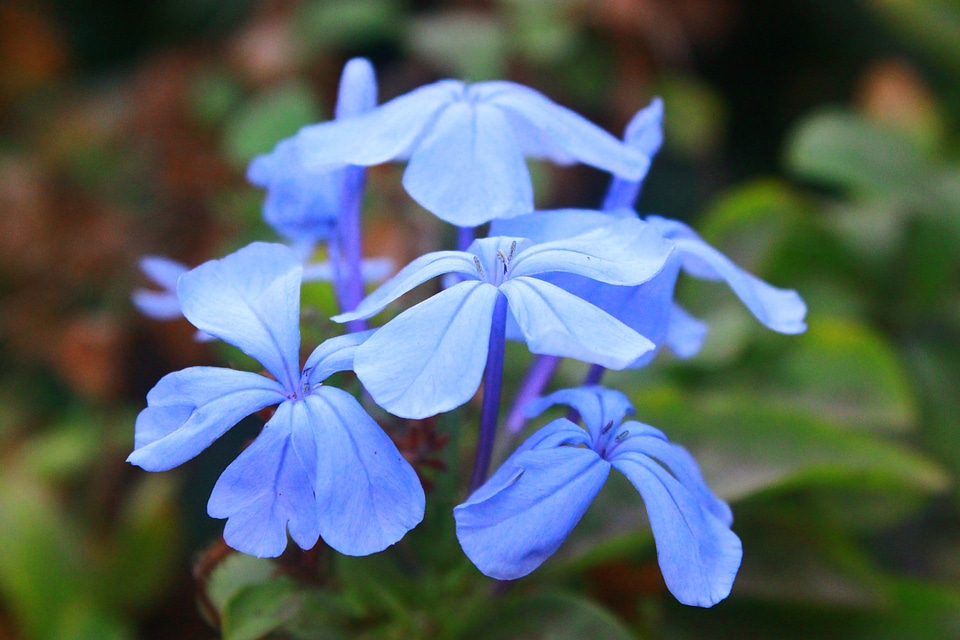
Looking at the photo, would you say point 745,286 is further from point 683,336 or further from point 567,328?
point 567,328

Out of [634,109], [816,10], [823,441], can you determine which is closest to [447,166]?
[823,441]

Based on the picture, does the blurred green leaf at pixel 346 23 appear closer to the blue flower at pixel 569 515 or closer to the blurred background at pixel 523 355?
the blurred background at pixel 523 355

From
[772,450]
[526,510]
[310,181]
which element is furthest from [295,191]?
[772,450]

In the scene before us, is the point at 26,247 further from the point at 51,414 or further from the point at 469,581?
the point at 469,581

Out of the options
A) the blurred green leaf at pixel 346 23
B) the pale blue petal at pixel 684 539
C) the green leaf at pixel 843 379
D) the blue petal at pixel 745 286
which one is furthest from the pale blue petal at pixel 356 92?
the blurred green leaf at pixel 346 23

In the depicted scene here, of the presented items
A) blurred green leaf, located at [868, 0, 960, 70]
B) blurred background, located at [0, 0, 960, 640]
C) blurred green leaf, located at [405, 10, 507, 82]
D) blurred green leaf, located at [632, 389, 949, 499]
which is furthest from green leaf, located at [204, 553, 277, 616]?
blurred green leaf, located at [868, 0, 960, 70]

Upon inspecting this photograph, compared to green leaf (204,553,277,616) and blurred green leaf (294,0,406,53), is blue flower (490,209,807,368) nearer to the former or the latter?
green leaf (204,553,277,616)
